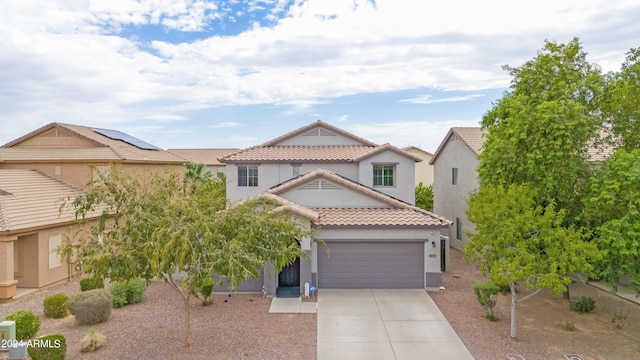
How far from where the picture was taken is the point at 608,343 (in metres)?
12.8

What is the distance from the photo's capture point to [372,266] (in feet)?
61.5

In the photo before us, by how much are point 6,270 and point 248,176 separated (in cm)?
1293

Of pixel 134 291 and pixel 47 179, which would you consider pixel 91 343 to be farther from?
pixel 47 179

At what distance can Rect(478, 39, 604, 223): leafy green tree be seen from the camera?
14188mm

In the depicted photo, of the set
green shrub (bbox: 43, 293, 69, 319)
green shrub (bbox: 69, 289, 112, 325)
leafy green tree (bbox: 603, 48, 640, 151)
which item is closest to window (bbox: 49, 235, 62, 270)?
green shrub (bbox: 43, 293, 69, 319)

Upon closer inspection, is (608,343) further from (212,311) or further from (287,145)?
(287,145)

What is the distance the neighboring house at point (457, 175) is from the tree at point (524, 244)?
12.0m

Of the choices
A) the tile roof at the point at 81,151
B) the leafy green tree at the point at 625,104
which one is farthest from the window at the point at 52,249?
the leafy green tree at the point at 625,104

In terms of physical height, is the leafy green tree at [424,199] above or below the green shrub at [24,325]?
above

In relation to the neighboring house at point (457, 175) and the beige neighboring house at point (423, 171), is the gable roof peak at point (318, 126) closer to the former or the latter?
the neighboring house at point (457, 175)

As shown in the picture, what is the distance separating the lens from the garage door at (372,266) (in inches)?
736

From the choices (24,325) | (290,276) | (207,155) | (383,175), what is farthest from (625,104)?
(207,155)

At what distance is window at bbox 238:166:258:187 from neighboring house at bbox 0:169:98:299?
31.1ft

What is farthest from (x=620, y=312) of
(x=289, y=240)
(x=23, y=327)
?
(x=23, y=327)
